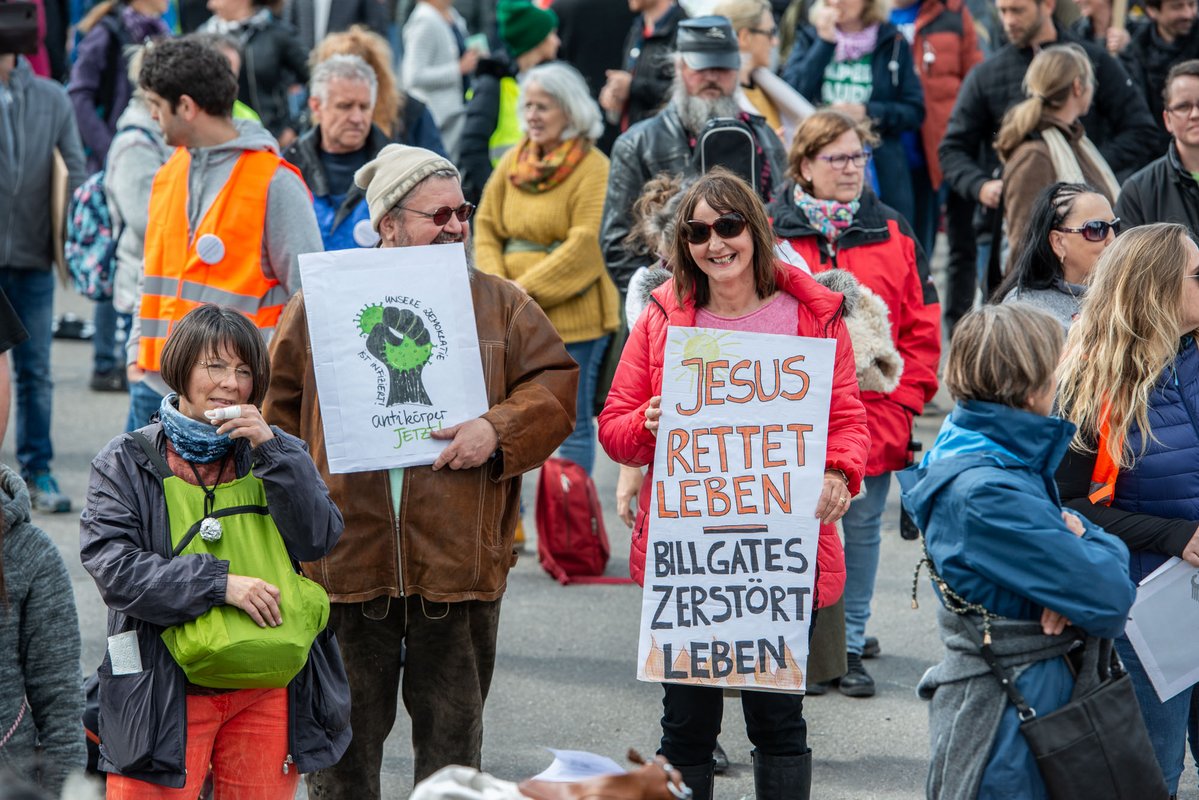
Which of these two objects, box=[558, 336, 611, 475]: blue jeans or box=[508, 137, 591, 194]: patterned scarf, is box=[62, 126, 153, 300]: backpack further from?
box=[558, 336, 611, 475]: blue jeans

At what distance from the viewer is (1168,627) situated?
423cm

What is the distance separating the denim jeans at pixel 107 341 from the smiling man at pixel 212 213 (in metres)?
4.32

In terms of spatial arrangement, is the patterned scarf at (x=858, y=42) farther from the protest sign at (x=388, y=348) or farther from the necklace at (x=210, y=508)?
the necklace at (x=210, y=508)

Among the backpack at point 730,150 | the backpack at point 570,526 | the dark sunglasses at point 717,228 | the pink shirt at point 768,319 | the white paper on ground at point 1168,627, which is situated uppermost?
the backpack at point 730,150

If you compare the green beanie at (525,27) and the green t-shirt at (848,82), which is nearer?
the green beanie at (525,27)

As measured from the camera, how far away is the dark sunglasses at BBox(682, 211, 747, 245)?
4.16 meters

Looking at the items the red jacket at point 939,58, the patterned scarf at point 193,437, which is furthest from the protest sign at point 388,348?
the red jacket at point 939,58

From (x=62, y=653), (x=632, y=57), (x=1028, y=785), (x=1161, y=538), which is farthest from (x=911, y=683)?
(x=632, y=57)

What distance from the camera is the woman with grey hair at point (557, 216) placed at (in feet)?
22.9

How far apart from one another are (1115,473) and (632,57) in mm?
5996

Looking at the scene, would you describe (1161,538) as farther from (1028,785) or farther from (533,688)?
(533,688)

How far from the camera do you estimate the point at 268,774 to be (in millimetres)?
3760

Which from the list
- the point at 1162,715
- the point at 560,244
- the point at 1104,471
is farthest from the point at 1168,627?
the point at 560,244

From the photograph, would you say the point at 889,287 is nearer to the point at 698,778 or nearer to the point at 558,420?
the point at 558,420
